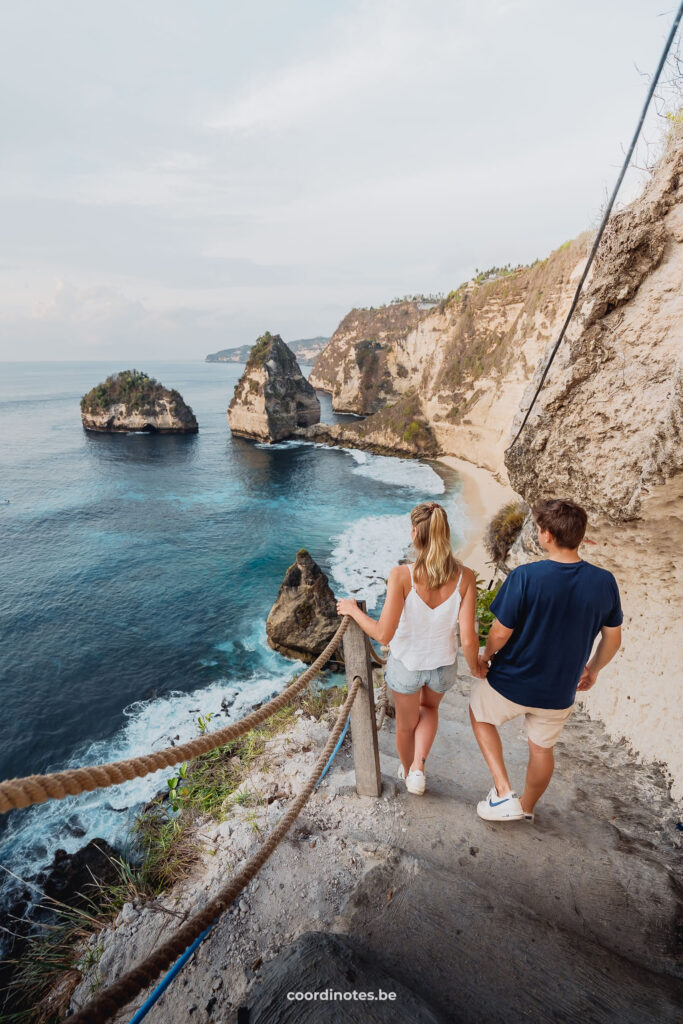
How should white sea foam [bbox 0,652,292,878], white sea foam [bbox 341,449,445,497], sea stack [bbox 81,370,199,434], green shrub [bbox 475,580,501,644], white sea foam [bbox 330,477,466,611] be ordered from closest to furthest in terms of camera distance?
green shrub [bbox 475,580,501,644] → white sea foam [bbox 0,652,292,878] → white sea foam [bbox 330,477,466,611] → white sea foam [bbox 341,449,445,497] → sea stack [bbox 81,370,199,434]

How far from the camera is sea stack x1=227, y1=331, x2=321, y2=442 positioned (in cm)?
5144

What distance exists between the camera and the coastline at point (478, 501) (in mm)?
20747

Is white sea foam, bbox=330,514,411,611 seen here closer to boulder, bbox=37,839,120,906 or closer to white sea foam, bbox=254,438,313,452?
boulder, bbox=37,839,120,906

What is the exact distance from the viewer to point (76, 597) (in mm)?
19781

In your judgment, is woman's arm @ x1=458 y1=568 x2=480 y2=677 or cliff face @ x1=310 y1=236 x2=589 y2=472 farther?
cliff face @ x1=310 y1=236 x2=589 y2=472

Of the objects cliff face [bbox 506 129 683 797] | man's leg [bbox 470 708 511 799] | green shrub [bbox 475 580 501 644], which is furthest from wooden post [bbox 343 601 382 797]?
green shrub [bbox 475 580 501 644]

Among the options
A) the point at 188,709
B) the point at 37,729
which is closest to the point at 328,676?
the point at 188,709

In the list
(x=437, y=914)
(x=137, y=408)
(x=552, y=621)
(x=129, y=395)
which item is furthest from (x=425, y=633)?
(x=129, y=395)

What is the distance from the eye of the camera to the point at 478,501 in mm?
29875

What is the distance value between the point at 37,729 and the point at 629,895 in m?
15.3

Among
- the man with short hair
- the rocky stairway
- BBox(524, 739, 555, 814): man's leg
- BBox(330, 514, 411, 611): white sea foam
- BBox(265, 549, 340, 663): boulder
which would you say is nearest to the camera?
the rocky stairway

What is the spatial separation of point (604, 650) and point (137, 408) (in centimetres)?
6167

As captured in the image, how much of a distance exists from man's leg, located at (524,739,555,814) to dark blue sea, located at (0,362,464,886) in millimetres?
10350

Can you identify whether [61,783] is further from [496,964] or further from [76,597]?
[76,597]
